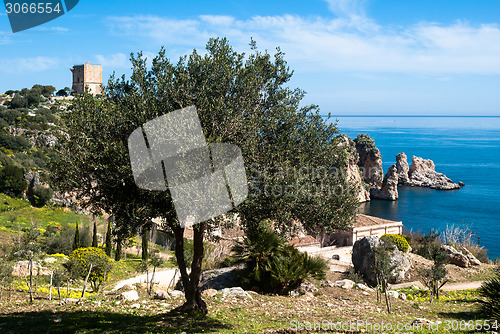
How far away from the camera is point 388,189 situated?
126 metres

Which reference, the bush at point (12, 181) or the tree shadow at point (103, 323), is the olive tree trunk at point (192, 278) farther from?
the bush at point (12, 181)

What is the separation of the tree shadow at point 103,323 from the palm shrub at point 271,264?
6.05 meters

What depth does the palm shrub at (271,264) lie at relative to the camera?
19.0 m

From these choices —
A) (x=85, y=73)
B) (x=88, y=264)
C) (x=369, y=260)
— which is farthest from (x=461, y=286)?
(x=85, y=73)

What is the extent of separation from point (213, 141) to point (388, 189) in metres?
125

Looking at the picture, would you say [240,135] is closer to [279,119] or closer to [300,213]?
[279,119]

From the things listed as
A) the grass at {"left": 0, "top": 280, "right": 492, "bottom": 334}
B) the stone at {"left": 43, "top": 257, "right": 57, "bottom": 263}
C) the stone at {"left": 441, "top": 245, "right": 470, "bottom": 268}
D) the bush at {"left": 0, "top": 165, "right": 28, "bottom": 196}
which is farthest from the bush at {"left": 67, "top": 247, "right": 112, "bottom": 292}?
the bush at {"left": 0, "top": 165, "right": 28, "bottom": 196}

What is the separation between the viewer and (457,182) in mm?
149125

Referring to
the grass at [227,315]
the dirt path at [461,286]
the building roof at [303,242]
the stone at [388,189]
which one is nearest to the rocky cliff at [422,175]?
the stone at [388,189]

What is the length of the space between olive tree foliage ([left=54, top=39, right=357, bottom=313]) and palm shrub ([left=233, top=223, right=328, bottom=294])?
7013mm

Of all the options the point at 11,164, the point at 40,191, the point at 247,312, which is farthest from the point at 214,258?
the point at 11,164

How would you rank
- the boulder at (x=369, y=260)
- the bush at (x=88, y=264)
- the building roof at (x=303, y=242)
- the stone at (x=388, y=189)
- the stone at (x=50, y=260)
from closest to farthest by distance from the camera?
the bush at (x=88, y=264)
the boulder at (x=369, y=260)
the stone at (x=50, y=260)
the building roof at (x=303, y=242)
the stone at (x=388, y=189)

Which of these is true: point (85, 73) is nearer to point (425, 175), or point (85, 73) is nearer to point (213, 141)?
point (425, 175)

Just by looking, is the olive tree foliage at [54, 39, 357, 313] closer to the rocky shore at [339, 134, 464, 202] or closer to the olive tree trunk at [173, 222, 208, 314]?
the olive tree trunk at [173, 222, 208, 314]
